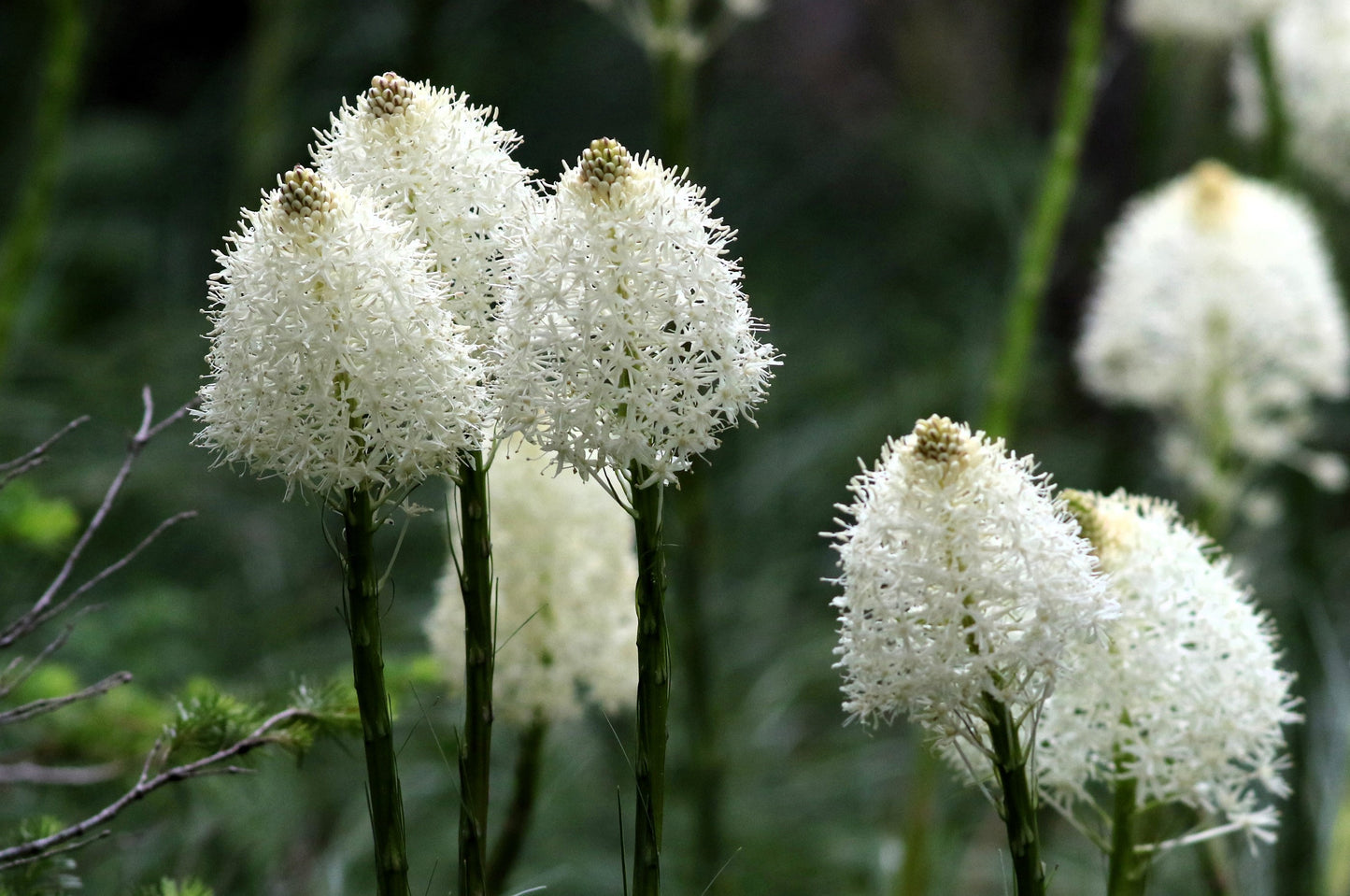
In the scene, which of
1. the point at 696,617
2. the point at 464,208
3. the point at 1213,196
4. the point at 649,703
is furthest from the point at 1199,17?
the point at 649,703

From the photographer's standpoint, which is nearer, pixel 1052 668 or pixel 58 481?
pixel 1052 668

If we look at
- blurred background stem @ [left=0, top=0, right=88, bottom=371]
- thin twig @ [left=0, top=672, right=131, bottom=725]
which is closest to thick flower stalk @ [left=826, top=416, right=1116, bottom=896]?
thin twig @ [left=0, top=672, right=131, bottom=725]

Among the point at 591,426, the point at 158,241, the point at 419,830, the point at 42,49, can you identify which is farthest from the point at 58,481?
the point at 591,426

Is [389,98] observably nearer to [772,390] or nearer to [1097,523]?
[1097,523]

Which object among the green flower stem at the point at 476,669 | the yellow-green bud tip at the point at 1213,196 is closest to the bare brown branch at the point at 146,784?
the green flower stem at the point at 476,669

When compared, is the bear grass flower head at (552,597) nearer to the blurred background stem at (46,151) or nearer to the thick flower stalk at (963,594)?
the thick flower stalk at (963,594)

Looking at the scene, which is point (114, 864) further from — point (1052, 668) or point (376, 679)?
point (1052, 668)

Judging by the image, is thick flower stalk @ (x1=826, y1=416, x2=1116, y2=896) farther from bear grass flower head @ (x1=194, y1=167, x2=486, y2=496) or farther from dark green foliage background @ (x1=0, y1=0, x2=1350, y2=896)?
dark green foliage background @ (x1=0, y1=0, x2=1350, y2=896)
